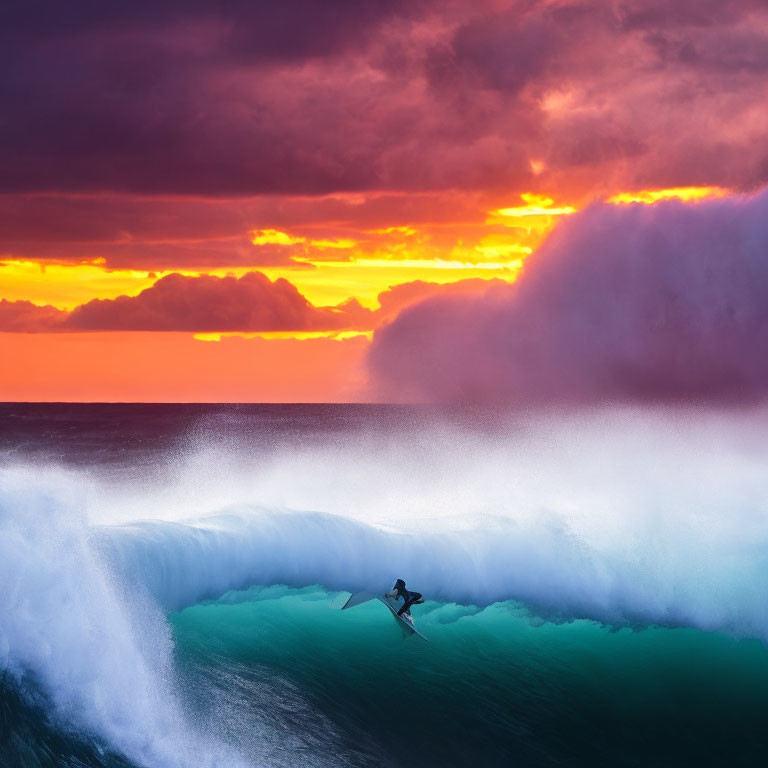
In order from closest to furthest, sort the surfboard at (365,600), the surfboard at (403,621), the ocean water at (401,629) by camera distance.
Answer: the ocean water at (401,629), the surfboard at (403,621), the surfboard at (365,600)

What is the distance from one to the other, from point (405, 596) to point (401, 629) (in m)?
0.49

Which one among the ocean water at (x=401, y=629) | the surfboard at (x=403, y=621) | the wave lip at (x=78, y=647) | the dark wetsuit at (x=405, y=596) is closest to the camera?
the wave lip at (x=78, y=647)

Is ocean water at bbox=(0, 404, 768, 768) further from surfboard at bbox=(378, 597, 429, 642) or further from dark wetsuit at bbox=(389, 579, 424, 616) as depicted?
dark wetsuit at bbox=(389, 579, 424, 616)

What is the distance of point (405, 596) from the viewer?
11.4 meters

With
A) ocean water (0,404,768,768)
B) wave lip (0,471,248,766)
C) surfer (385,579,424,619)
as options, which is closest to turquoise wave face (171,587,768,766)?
ocean water (0,404,768,768)

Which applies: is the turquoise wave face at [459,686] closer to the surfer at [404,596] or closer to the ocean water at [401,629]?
the ocean water at [401,629]

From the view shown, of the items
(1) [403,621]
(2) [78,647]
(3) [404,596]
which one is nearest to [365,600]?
(1) [403,621]

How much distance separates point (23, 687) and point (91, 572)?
1570mm

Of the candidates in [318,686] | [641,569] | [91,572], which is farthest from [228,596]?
[641,569]

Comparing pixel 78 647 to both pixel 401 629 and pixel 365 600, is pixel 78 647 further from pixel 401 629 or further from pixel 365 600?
pixel 365 600

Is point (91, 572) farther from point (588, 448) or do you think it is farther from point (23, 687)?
point (588, 448)

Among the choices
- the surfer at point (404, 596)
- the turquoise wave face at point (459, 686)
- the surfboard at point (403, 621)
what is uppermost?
the surfer at point (404, 596)

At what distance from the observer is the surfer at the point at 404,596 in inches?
445

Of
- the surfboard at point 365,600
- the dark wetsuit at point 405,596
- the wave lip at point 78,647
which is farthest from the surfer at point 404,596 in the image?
the wave lip at point 78,647
